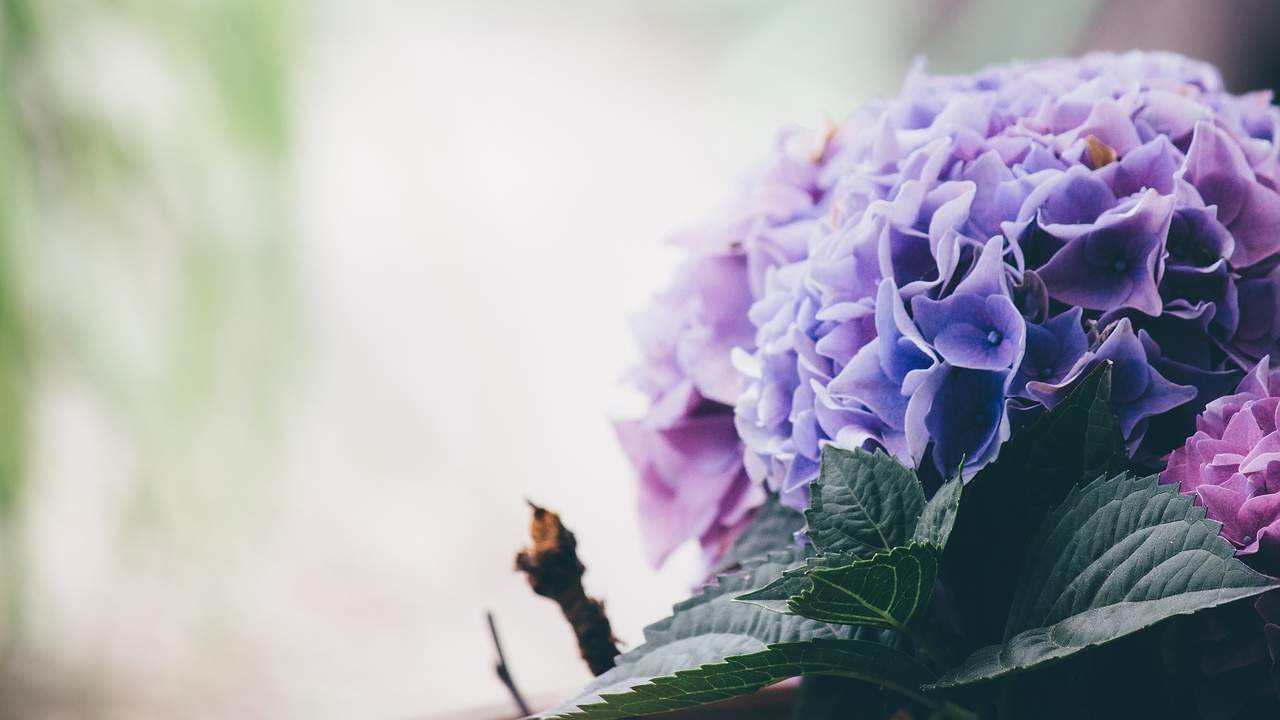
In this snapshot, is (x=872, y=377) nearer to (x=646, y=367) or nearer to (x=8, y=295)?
(x=646, y=367)

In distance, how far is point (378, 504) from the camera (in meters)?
1.53

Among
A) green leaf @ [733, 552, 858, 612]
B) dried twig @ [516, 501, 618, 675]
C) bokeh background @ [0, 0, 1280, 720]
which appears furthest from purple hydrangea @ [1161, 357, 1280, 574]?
bokeh background @ [0, 0, 1280, 720]

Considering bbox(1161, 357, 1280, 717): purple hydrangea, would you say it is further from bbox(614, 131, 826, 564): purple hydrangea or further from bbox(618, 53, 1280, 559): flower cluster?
bbox(614, 131, 826, 564): purple hydrangea

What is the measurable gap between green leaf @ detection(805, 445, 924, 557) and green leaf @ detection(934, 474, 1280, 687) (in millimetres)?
43

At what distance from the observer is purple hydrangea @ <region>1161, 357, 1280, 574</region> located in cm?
33

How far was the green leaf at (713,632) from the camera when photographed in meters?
0.36

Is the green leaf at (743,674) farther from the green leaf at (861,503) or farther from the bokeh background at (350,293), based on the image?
the bokeh background at (350,293)

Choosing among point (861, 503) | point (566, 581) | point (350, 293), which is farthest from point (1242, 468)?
point (350, 293)

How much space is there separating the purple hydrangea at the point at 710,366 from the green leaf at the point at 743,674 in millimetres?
110

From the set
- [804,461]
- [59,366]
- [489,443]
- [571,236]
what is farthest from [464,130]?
[804,461]

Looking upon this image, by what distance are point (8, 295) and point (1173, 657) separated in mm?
1159

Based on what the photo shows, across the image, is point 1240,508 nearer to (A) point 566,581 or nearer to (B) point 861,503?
(B) point 861,503

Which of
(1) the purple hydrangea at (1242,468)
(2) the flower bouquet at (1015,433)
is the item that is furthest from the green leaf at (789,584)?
(1) the purple hydrangea at (1242,468)

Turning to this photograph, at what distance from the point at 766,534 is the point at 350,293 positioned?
1.17m
